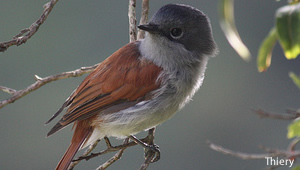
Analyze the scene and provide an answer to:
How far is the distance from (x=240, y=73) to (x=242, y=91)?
1.11 m

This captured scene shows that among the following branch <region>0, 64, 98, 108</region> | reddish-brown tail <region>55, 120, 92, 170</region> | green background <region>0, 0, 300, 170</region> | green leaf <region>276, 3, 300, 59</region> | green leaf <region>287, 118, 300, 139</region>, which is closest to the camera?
green leaf <region>276, 3, 300, 59</region>

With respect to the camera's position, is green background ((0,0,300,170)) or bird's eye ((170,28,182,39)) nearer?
bird's eye ((170,28,182,39))

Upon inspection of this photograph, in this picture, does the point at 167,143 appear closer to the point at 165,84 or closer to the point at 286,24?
the point at 165,84

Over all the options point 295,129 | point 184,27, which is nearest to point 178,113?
point 184,27

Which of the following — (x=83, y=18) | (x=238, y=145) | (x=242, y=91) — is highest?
(x=83, y=18)

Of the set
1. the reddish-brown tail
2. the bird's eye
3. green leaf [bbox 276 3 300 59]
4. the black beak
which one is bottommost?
the reddish-brown tail

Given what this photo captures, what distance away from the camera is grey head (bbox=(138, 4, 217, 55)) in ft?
12.9

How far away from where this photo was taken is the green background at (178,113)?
14.5 meters

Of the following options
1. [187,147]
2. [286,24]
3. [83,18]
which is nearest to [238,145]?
[187,147]

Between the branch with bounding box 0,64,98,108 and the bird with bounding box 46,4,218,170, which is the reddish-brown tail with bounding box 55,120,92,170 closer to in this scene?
the bird with bounding box 46,4,218,170

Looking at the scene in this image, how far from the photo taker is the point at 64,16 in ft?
55.5

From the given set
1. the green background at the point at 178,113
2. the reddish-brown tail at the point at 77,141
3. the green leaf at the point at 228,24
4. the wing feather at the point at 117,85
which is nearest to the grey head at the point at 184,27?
the wing feather at the point at 117,85

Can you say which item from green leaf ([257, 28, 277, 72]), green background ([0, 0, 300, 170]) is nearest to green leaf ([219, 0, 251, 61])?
green leaf ([257, 28, 277, 72])

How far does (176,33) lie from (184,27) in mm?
80
